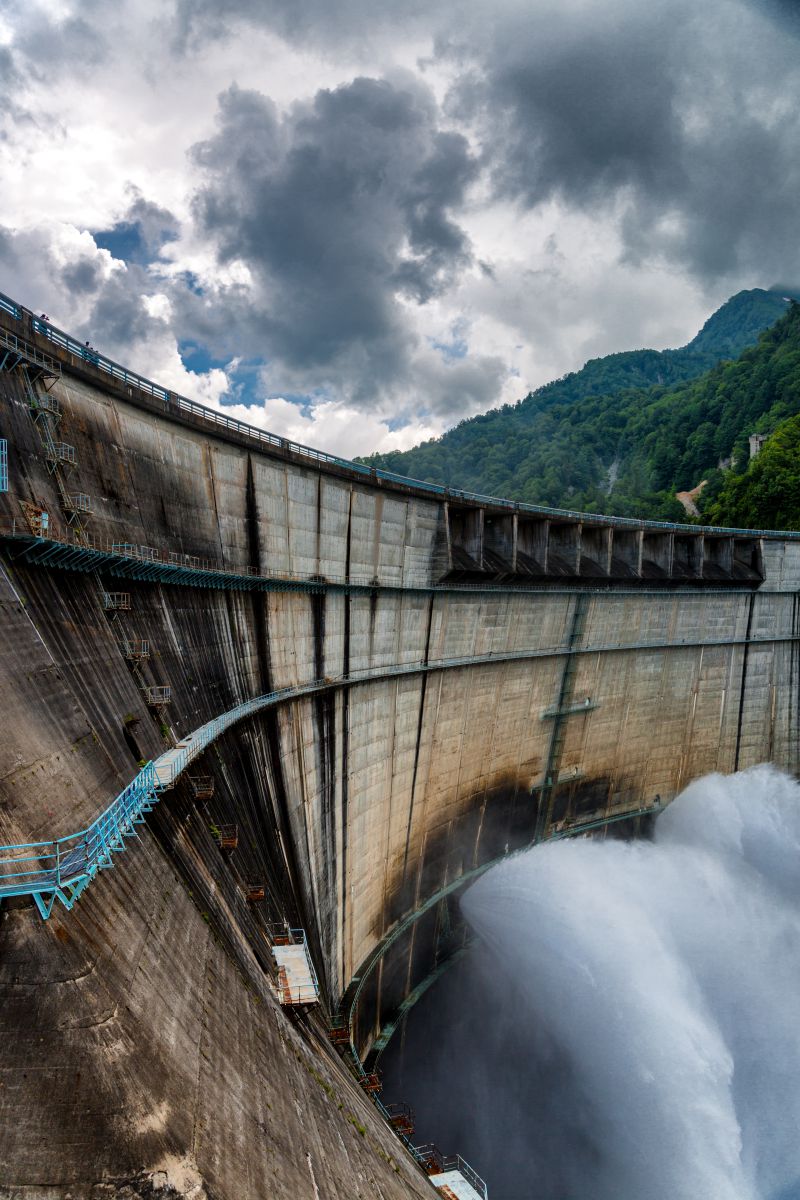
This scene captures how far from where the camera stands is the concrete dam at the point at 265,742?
6863 millimetres

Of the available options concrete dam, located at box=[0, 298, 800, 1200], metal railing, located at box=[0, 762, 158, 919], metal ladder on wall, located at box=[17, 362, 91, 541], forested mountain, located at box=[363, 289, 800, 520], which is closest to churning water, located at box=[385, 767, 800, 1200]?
concrete dam, located at box=[0, 298, 800, 1200]

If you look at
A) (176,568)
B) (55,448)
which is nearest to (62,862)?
(55,448)

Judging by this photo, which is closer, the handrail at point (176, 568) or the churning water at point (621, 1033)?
the handrail at point (176, 568)

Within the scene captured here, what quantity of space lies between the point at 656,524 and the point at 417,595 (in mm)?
15054

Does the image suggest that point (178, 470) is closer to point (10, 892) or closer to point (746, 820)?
point (10, 892)

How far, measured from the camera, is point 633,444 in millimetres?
107938

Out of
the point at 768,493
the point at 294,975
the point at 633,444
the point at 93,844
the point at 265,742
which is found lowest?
the point at 294,975

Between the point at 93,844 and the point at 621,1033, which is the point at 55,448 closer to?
the point at 93,844

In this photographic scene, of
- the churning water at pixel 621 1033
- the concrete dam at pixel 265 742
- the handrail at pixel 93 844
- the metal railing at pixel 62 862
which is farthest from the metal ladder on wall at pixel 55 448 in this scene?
the churning water at pixel 621 1033

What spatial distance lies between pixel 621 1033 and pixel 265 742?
47.8ft

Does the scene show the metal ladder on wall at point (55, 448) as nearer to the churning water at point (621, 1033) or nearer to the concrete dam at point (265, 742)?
the concrete dam at point (265, 742)

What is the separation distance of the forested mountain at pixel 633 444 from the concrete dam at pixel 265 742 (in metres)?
46.6

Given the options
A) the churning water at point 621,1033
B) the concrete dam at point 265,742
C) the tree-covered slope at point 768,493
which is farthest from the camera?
the tree-covered slope at point 768,493

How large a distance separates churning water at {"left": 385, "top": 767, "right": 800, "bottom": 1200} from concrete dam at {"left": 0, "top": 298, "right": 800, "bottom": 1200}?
141 centimetres
